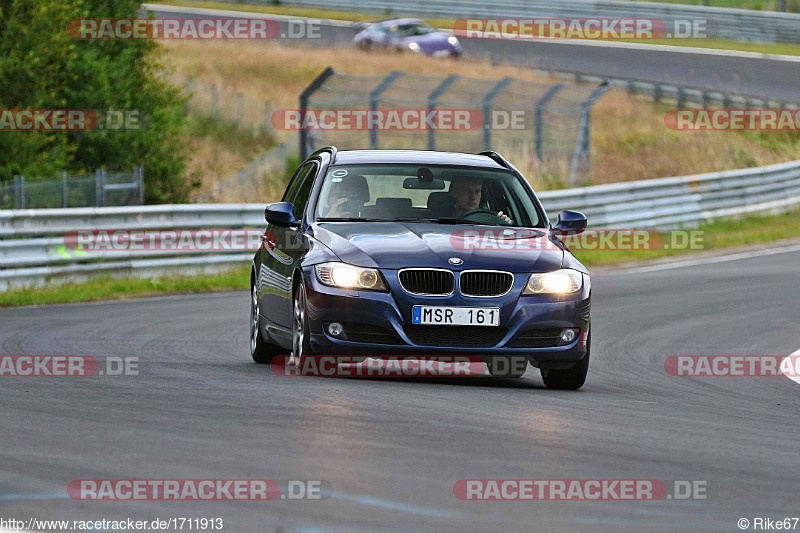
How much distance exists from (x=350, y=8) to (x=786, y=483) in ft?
181

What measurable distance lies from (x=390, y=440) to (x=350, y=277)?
8.49 ft

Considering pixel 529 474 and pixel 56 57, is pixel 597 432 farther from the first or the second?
pixel 56 57

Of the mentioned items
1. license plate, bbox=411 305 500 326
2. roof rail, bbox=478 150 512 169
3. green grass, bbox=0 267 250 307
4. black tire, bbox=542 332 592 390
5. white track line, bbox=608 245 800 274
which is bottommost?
white track line, bbox=608 245 800 274

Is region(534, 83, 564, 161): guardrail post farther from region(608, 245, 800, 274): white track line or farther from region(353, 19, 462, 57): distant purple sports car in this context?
region(353, 19, 462, 57): distant purple sports car

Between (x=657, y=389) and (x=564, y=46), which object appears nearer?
(x=657, y=389)

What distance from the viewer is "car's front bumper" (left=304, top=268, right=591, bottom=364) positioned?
940 cm

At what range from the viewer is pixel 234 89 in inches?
1645

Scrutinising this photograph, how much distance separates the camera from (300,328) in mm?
9969

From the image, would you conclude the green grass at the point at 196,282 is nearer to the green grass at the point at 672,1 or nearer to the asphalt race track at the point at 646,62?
the asphalt race track at the point at 646,62

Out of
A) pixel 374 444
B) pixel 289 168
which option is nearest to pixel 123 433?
pixel 374 444

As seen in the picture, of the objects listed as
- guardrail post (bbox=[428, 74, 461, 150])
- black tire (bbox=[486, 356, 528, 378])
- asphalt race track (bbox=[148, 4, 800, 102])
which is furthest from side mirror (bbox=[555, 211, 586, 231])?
asphalt race track (bbox=[148, 4, 800, 102])

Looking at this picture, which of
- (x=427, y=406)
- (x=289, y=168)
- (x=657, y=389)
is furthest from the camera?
(x=289, y=168)

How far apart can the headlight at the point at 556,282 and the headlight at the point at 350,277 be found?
0.94 metres

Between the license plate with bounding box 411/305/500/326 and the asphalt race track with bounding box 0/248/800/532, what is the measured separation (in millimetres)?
413
